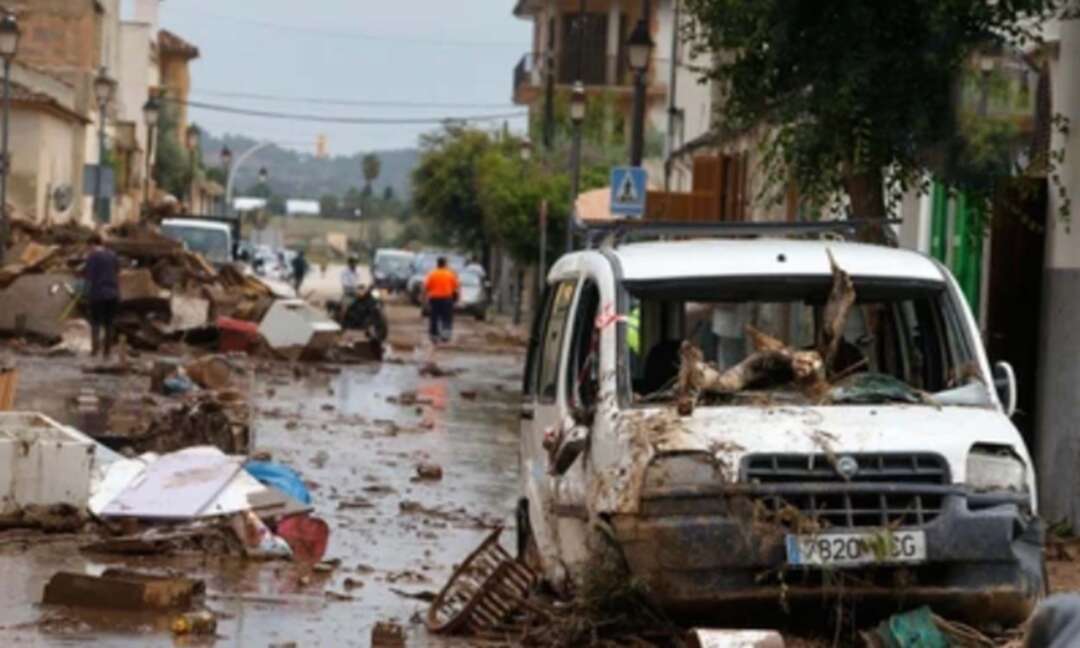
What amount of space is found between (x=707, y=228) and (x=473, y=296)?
5808 cm

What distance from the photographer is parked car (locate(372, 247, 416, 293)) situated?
87.9 m

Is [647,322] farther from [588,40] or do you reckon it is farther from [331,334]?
[588,40]

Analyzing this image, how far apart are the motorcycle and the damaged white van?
106 feet

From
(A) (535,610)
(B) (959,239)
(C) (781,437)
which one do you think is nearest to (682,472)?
(C) (781,437)

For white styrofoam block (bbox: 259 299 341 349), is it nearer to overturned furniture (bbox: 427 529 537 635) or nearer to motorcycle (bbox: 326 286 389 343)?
motorcycle (bbox: 326 286 389 343)

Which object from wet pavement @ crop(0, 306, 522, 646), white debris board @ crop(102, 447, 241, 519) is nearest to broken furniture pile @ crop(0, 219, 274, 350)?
wet pavement @ crop(0, 306, 522, 646)

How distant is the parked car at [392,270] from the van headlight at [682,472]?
74783mm

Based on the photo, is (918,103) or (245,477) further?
(918,103)

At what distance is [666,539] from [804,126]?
9.03 meters

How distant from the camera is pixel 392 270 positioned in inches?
3561

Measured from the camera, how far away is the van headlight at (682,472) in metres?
10.9

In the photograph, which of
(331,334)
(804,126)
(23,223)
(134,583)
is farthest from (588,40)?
(134,583)

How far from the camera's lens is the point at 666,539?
10836 millimetres

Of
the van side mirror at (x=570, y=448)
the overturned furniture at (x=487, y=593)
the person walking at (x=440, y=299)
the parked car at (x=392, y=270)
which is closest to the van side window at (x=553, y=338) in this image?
the van side mirror at (x=570, y=448)
